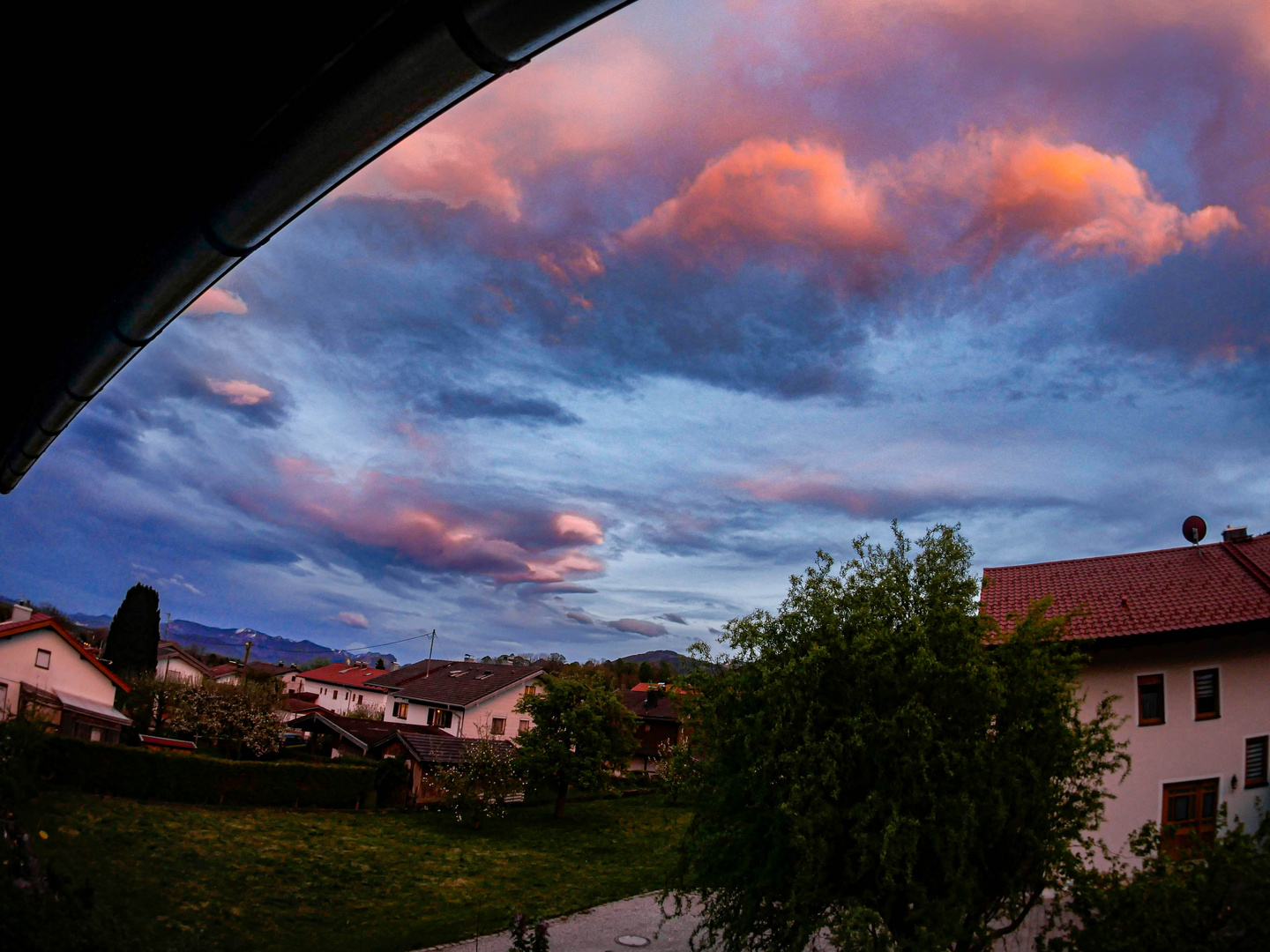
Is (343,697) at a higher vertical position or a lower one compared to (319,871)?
higher

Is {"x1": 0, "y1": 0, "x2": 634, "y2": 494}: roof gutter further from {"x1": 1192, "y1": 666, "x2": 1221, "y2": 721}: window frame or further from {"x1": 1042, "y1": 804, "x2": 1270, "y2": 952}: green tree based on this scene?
{"x1": 1192, "y1": 666, "x2": 1221, "y2": 721}: window frame

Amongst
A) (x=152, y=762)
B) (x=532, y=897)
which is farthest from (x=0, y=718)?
(x=532, y=897)

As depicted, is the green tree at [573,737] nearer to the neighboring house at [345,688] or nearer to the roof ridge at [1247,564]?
the roof ridge at [1247,564]

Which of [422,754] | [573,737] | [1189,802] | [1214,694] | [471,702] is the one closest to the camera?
[1189,802]

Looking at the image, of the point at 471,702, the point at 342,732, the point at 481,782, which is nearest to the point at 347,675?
the point at 471,702

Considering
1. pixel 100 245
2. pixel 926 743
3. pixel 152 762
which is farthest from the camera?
pixel 152 762

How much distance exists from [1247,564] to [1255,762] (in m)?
5.73

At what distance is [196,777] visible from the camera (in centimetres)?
3297

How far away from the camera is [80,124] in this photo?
2199 mm

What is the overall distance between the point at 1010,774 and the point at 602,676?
2978 centimetres

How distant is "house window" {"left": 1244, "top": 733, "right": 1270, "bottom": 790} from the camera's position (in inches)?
738

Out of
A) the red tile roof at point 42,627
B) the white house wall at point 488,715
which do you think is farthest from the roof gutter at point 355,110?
the white house wall at point 488,715

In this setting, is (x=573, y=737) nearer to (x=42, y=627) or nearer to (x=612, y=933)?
(x=612, y=933)

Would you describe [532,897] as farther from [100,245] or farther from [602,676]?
[100,245]
